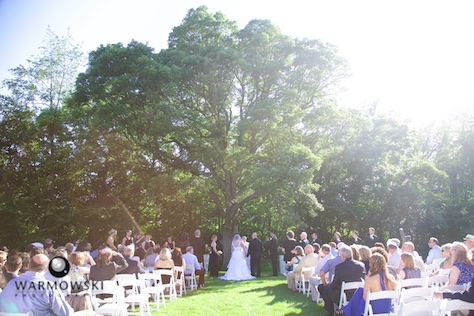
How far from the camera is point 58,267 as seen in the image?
21.1ft

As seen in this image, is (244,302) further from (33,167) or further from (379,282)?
(33,167)

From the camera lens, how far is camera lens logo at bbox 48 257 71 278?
6.36 metres

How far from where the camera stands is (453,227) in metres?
27.4

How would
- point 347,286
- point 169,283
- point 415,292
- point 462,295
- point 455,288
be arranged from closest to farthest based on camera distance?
point 462,295 < point 415,292 < point 455,288 < point 347,286 < point 169,283

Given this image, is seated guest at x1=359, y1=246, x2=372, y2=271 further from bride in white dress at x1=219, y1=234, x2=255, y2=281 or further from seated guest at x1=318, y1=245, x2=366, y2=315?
bride in white dress at x1=219, y1=234, x2=255, y2=281

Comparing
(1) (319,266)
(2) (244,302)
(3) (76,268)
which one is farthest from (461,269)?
(3) (76,268)

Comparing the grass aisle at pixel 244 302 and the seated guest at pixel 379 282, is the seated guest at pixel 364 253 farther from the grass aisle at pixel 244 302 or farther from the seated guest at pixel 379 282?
the grass aisle at pixel 244 302

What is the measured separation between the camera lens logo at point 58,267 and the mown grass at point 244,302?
297 cm

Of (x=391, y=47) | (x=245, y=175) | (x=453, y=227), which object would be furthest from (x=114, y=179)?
(x=453, y=227)

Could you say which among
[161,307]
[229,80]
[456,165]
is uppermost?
[229,80]

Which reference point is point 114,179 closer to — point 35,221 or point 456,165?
point 35,221

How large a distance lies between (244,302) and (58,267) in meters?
5.28

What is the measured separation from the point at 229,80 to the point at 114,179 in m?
12.0

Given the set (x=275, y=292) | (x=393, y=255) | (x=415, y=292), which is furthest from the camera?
(x=275, y=292)
